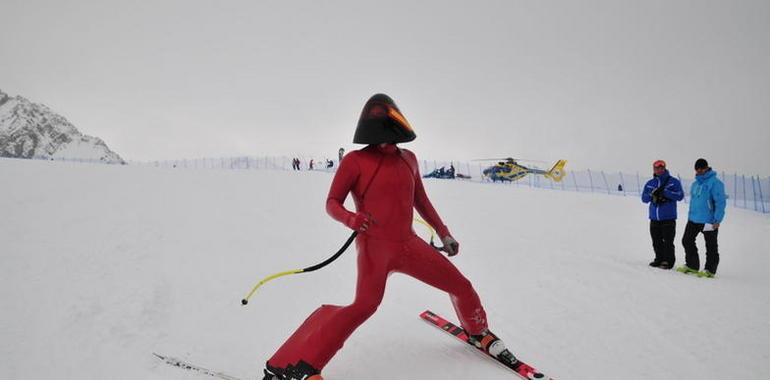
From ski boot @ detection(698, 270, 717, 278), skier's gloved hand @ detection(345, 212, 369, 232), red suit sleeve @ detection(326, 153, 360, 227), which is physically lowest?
ski boot @ detection(698, 270, 717, 278)

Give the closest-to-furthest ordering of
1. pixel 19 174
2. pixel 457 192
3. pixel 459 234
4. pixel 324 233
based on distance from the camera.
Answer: pixel 324 233, pixel 459 234, pixel 19 174, pixel 457 192

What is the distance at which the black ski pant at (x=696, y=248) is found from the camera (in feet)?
19.3

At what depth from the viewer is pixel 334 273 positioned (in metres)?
4.73

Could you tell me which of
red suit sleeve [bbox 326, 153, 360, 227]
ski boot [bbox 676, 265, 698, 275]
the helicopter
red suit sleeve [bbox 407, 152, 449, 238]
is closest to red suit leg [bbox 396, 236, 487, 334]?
red suit sleeve [bbox 407, 152, 449, 238]

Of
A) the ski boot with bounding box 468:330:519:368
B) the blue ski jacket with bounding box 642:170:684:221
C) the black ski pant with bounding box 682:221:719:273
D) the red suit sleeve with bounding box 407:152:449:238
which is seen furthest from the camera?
the blue ski jacket with bounding box 642:170:684:221

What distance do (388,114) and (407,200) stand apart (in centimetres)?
57

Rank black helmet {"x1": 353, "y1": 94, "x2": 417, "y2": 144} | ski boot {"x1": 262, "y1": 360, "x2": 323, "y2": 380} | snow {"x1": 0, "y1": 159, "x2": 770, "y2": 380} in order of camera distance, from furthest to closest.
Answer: snow {"x1": 0, "y1": 159, "x2": 770, "y2": 380}
black helmet {"x1": 353, "y1": 94, "x2": 417, "y2": 144}
ski boot {"x1": 262, "y1": 360, "x2": 323, "y2": 380}

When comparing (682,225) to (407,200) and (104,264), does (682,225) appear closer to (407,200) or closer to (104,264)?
(407,200)

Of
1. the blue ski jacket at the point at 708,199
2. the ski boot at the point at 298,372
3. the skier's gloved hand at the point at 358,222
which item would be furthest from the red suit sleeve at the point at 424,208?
the blue ski jacket at the point at 708,199

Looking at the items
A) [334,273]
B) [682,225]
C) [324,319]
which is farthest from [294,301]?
[682,225]

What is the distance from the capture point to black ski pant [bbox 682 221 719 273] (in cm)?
588

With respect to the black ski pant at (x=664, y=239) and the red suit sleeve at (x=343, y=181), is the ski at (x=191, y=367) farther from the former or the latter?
the black ski pant at (x=664, y=239)

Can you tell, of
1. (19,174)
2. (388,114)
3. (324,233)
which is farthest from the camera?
(19,174)

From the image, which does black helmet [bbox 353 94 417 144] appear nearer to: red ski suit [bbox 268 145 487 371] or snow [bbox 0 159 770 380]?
red ski suit [bbox 268 145 487 371]
